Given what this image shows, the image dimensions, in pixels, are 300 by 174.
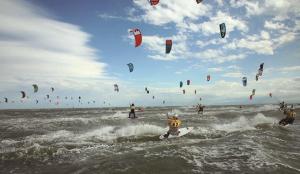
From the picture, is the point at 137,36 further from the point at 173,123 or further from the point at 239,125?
the point at 239,125

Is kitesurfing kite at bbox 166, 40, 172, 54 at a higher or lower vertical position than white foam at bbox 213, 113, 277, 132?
higher

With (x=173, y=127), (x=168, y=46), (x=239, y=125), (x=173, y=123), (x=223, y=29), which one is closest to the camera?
(x=173, y=127)

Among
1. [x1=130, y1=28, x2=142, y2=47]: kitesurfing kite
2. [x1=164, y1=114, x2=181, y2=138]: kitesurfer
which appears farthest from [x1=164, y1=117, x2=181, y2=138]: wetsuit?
[x1=130, y1=28, x2=142, y2=47]: kitesurfing kite

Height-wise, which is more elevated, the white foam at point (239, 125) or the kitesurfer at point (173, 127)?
the kitesurfer at point (173, 127)

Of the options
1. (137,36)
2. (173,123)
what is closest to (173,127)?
(173,123)

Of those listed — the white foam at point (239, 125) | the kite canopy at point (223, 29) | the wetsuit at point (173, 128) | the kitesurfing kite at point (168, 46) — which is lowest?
the white foam at point (239, 125)

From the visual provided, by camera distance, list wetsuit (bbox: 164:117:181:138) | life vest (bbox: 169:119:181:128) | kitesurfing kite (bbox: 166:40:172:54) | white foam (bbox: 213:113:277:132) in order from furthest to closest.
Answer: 1. kitesurfing kite (bbox: 166:40:172:54)
2. white foam (bbox: 213:113:277:132)
3. life vest (bbox: 169:119:181:128)
4. wetsuit (bbox: 164:117:181:138)

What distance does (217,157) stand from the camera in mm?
11359

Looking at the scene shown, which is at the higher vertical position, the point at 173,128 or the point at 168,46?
the point at 168,46

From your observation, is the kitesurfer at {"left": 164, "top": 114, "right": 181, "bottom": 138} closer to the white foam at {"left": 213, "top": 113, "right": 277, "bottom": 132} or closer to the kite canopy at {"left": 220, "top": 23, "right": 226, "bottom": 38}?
the white foam at {"left": 213, "top": 113, "right": 277, "bottom": 132}

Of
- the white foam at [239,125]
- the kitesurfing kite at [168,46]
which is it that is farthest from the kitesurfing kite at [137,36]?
the white foam at [239,125]

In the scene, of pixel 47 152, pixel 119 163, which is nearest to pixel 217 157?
pixel 119 163

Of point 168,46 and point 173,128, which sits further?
point 168,46

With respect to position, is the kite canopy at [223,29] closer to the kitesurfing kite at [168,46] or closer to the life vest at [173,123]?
the kitesurfing kite at [168,46]
